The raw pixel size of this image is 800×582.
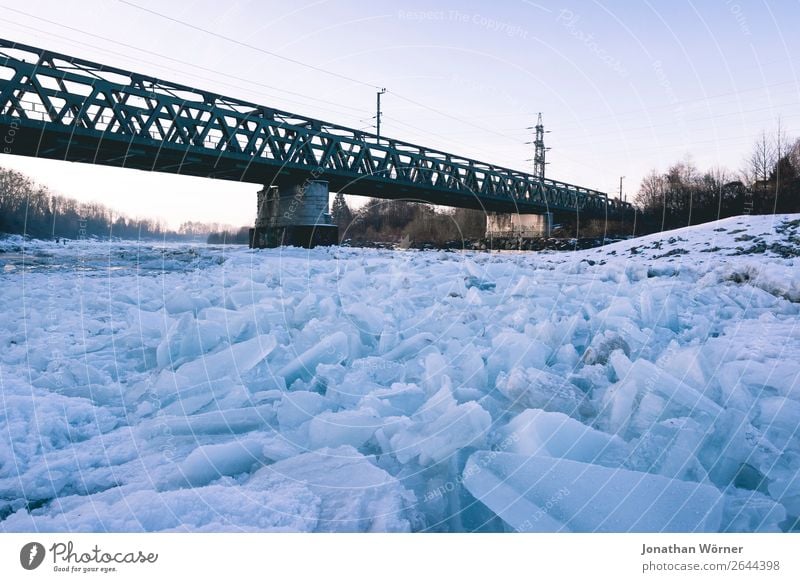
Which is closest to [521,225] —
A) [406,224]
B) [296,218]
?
[406,224]

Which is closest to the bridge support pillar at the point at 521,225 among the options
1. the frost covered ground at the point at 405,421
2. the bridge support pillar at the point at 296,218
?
the bridge support pillar at the point at 296,218

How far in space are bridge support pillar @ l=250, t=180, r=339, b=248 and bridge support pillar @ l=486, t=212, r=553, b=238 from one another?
21192mm

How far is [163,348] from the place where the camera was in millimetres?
3227

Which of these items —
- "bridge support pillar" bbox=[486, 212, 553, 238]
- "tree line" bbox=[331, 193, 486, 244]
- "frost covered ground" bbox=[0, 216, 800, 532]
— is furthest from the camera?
"bridge support pillar" bbox=[486, 212, 553, 238]

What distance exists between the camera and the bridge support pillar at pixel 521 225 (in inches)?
1679

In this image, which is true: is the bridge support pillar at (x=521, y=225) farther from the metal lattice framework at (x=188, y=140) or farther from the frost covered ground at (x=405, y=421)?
the frost covered ground at (x=405, y=421)

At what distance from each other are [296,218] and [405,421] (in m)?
24.1

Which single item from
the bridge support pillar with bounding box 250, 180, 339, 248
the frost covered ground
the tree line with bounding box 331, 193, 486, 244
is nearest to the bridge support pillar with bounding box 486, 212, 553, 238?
the tree line with bounding box 331, 193, 486, 244

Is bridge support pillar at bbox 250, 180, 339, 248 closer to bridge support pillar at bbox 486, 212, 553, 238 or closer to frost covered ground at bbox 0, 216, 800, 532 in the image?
frost covered ground at bbox 0, 216, 800, 532

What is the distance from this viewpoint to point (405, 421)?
2.10 m

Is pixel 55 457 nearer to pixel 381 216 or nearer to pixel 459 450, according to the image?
pixel 459 450

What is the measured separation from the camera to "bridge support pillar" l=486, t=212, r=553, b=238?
140 ft

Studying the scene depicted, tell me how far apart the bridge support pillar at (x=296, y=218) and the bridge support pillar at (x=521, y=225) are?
69.5 ft

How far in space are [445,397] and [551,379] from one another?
2.31ft
